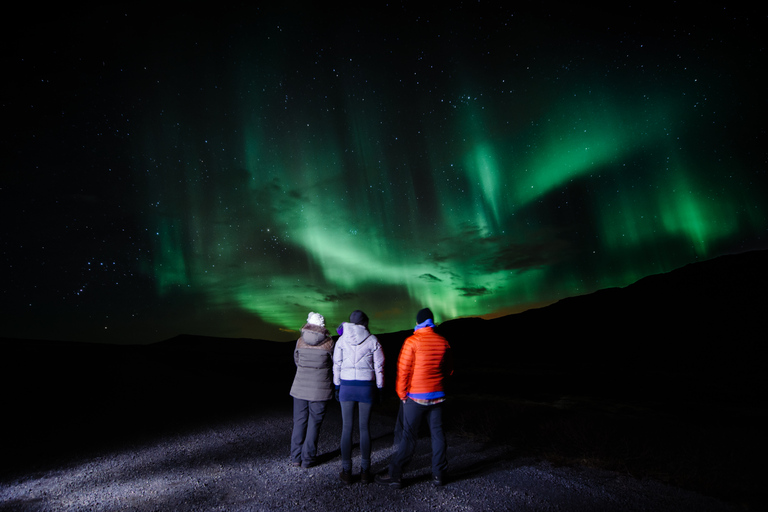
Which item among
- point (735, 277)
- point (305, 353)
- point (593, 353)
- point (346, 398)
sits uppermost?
point (735, 277)

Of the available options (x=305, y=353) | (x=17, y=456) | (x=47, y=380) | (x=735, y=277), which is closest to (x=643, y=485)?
(x=305, y=353)

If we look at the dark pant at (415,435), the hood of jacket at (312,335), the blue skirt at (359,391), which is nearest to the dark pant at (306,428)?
the blue skirt at (359,391)

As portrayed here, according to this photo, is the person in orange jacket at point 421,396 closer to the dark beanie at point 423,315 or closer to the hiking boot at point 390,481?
the hiking boot at point 390,481

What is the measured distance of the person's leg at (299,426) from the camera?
5171mm

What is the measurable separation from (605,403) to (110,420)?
22.4 meters

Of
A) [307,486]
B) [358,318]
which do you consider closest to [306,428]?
[307,486]

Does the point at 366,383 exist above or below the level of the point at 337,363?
below

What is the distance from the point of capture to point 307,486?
4.55m

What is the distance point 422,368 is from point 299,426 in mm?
2260

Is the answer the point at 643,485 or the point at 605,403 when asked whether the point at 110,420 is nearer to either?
the point at 643,485

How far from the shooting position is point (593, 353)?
255 ft

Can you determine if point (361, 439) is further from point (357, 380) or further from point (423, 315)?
point (423, 315)

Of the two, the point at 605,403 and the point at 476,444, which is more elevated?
the point at 476,444

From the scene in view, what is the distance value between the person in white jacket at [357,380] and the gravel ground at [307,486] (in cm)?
32
